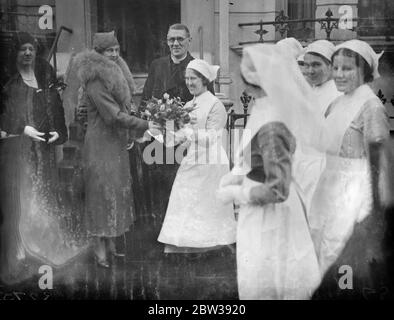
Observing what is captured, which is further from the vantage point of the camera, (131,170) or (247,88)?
(131,170)

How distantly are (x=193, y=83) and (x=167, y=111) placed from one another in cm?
31

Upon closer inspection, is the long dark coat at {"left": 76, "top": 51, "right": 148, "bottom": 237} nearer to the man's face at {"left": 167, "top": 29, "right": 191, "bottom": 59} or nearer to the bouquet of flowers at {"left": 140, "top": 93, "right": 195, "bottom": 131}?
the bouquet of flowers at {"left": 140, "top": 93, "right": 195, "bottom": 131}

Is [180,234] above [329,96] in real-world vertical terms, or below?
below

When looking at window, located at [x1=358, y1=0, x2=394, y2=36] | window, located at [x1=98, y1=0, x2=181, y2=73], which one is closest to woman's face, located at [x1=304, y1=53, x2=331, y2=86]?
window, located at [x1=358, y1=0, x2=394, y2=36]

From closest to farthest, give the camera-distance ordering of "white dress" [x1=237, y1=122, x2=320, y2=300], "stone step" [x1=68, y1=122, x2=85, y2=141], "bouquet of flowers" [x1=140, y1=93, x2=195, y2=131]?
"white dress" [x1=237, y1=122, x2=320, y2=300] → "bouquet of flowers" [x1=140, y1=93, x2=195, y2=131] → "stone step" [x1=68, y1=122, x2=85, y2=141]

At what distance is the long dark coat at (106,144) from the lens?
5.43 meters

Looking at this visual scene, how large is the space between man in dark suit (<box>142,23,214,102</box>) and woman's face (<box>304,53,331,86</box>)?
0.77 meters

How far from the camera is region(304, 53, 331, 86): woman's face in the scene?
5391mm

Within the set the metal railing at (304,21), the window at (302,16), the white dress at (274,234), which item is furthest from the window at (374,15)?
the white dress at (274,234)
